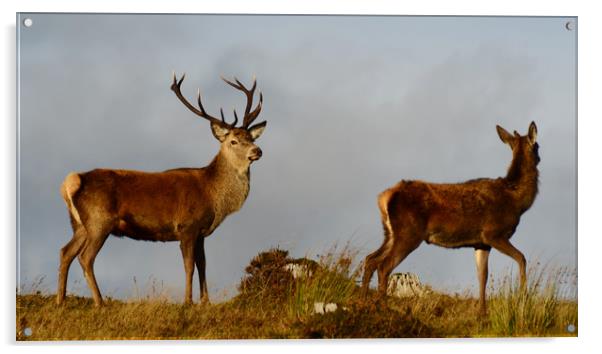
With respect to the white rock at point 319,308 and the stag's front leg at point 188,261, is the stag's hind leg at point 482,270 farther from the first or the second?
the stag's front leg at point 188,261

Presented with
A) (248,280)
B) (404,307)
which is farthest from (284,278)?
(404,307)

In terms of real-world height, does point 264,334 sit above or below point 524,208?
below

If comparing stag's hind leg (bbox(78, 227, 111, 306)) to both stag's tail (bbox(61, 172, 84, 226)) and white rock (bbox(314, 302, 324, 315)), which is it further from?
white rock (bbox(314, 302, 324, 315))

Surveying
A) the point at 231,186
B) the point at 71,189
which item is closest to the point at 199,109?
Answer: the point at 231,186

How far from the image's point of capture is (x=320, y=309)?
39.9ft

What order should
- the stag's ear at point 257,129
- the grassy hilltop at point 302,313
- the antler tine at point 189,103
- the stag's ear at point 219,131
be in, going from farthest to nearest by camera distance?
1. the stag's ear at point 219,131
2. the stag's ear at point 257,129
3. the antler tine at point 189,103
4. the grassy hilltop at point 302,313

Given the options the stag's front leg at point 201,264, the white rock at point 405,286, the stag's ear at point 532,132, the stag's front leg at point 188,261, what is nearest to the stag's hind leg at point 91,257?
the stag's front leg at point 188,261

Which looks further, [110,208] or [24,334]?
[110,208]

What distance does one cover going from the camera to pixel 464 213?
41.8 ft

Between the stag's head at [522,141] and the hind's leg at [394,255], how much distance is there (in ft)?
4.24

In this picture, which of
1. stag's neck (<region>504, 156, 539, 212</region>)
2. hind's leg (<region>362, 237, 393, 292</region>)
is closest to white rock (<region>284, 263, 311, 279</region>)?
hind's leg (<region>362, 237, 393, 292</region>)

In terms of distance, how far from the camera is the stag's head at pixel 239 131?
12.7m

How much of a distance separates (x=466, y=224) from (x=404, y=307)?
1001 mm

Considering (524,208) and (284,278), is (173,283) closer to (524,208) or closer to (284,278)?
(284,278)
